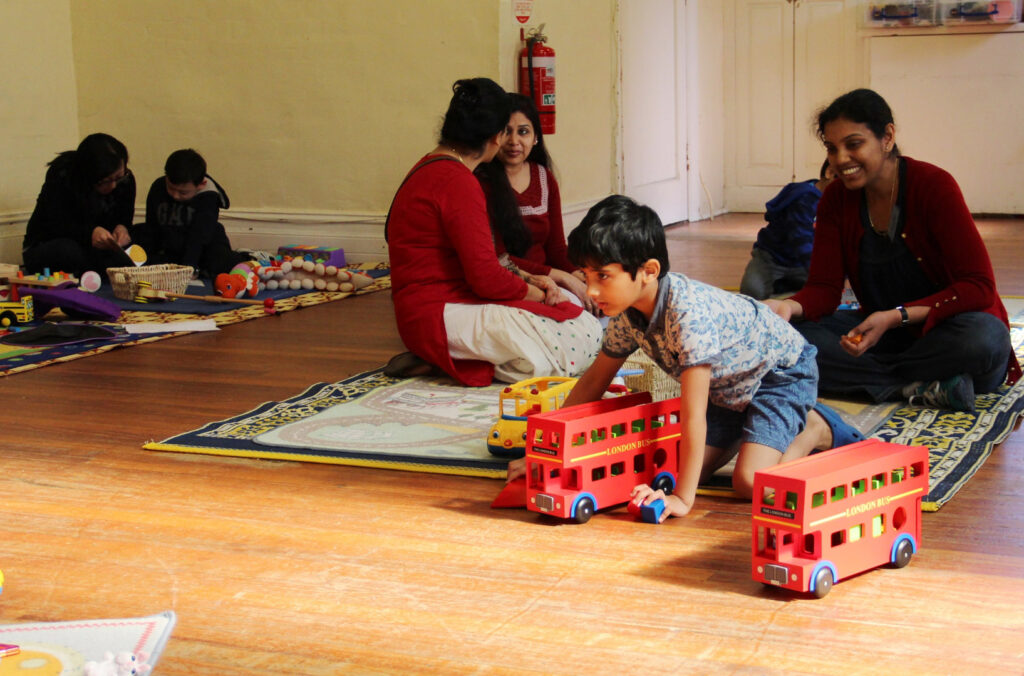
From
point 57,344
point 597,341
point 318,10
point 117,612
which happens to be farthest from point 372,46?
point 117,612

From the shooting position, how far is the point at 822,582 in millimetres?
1795

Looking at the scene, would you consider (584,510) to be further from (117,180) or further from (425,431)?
(117,180)

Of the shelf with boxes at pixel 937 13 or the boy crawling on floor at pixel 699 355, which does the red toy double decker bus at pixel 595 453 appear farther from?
the shelf with boxes at pixel 937 13

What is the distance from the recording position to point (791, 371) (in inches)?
93.3

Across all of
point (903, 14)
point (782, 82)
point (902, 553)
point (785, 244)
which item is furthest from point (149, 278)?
point (903, 14)

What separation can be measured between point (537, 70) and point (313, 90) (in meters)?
1.29

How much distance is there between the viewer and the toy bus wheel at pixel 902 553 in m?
1.92

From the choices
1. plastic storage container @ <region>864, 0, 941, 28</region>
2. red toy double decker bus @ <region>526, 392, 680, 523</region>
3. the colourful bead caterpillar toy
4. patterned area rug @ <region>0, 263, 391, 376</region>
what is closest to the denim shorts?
red toy double decker bus @ <region>526, 392, 680, 523</region>

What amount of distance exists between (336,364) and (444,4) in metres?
2.86

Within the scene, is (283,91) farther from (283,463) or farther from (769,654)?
(769,654)

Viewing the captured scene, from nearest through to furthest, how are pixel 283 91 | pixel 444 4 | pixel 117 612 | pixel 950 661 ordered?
pixel 950 661, pixel 117 612, pixel 444 4, pixel 283 91

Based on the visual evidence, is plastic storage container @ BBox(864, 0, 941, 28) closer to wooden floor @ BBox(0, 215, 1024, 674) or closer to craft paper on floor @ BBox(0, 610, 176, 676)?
wooden floor @ BBox(0, 215, 1024, 674)

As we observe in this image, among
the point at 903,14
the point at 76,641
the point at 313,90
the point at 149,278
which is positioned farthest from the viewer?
the point at 903,14

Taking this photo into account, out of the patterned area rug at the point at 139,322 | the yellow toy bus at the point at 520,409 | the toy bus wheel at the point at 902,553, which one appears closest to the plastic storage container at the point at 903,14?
the patterned area rug at the point at 139,322
